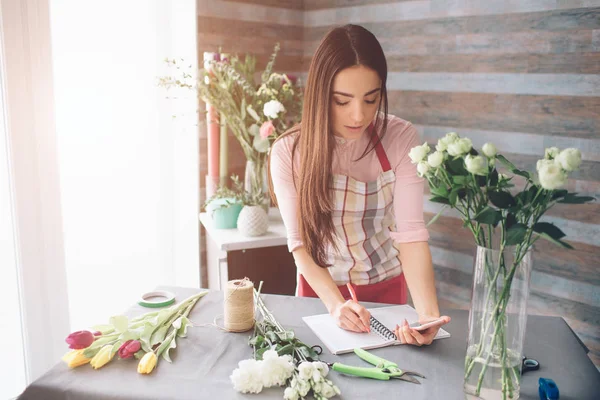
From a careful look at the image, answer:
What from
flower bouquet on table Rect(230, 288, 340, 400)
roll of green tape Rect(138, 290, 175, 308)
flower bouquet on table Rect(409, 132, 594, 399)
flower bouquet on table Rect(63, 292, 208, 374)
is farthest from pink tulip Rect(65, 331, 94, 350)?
flower bouquet on table Rect(409, 132, 594, 399)

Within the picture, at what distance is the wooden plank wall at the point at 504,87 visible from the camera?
6.60 ft

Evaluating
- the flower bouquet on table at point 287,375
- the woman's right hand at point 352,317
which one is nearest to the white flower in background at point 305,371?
the flower bouquet on table at point 287,375

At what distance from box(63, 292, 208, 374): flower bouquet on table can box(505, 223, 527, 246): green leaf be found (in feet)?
2.54

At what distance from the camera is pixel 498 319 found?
1.05m

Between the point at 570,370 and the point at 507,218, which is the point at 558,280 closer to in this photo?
the point at 570,370

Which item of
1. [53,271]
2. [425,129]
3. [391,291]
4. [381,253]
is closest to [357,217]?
[381,253]

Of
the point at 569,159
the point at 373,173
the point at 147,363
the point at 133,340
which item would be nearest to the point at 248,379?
the point at 147,363

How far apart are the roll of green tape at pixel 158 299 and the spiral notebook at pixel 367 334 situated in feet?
1.29

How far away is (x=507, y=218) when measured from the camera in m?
1.01

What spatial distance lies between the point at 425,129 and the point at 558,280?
0.85 m

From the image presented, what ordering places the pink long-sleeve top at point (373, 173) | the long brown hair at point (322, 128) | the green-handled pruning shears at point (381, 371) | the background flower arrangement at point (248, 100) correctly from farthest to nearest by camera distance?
the background flower arrangement at point (248, 100), the pink long-sleeve top at point (373, 173), the long brown hair at point (322, 128), the green-handled pruning shears at point (381, 371)

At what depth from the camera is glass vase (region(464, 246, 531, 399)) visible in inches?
40.7

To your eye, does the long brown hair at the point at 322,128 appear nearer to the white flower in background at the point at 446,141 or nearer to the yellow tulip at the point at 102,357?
the white flower in background at the point at 446,141

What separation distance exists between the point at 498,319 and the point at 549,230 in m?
0.21
